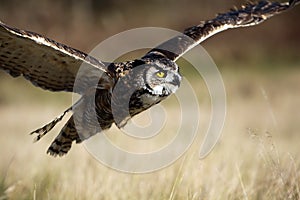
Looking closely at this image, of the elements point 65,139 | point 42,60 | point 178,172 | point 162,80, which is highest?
point 42,60

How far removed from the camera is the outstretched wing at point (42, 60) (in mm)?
4348

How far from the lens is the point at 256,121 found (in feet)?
35.8

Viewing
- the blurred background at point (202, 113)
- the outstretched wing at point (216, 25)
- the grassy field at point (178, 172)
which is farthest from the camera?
the outstretched wing at point (216, 25)

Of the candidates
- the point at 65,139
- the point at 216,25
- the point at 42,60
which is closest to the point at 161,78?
the point at 42,60

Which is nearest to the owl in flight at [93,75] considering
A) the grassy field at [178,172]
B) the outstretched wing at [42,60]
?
the outstretched wing at [42,60]

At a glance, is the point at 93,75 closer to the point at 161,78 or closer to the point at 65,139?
the point at 161,78

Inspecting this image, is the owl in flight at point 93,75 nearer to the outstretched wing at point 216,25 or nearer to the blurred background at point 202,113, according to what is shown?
the outstretched wing at point 216,25

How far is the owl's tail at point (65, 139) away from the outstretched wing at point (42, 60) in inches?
12.3

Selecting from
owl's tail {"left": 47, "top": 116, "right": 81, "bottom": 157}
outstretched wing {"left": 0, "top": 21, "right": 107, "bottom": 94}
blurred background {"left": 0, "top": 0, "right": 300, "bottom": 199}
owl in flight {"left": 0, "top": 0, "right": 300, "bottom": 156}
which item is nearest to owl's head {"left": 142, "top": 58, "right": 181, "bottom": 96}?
owl in flight {"left": 0, "top": 0, "right": 300, "bottom": 156}

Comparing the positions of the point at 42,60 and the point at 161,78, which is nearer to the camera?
the point at 161,78

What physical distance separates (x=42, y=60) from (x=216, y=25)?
1.50m

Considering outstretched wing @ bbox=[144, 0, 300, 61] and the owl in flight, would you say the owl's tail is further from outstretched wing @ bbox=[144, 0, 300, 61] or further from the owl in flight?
outstretched wing @ bbox=[144, 0, 300, 61]

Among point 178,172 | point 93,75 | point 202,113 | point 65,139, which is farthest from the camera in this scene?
point 202,113

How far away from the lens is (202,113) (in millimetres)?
10961
